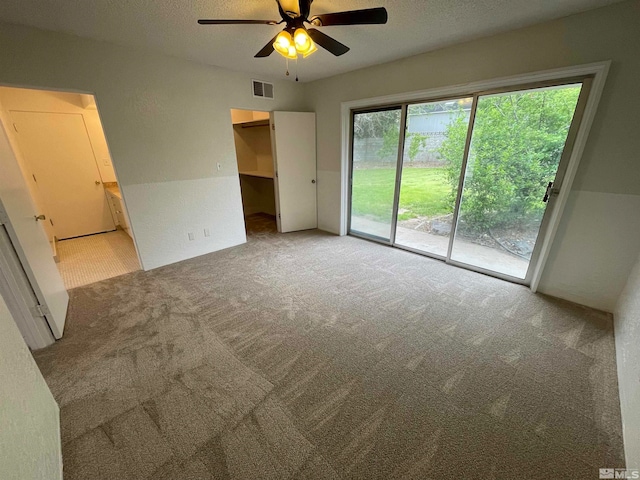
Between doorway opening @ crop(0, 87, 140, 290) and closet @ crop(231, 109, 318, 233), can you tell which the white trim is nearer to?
closet @ crop(231, 109, 318, 233)

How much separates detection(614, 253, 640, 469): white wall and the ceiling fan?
259 cm

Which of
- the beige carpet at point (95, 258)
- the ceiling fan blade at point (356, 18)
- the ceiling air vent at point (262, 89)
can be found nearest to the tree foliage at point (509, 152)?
the ceiling fan blade at point (356, 18)

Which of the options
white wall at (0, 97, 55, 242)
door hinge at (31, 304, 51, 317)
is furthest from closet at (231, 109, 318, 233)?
door hinge at (31, 304, 51, 317)

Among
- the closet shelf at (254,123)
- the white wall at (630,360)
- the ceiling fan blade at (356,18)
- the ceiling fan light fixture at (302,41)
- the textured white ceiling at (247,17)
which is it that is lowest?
the white wall at (630,360)

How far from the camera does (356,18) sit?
5.44ft

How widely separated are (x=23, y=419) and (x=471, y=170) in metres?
3.83

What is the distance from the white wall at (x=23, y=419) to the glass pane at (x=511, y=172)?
374 cm

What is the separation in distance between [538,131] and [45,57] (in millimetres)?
4644

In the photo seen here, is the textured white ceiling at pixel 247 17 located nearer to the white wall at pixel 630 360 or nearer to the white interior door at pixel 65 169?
→ the white wall at pixel 630 360

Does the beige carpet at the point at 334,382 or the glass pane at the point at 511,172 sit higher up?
the glass pane at the point at 511,172

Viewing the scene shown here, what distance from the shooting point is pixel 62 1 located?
1805 mm

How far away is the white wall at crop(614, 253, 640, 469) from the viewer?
4.11 feet

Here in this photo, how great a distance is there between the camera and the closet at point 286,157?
4094mm

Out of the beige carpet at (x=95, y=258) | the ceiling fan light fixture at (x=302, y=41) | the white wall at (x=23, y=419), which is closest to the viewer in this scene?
the white wall at (x=23, y=419)
